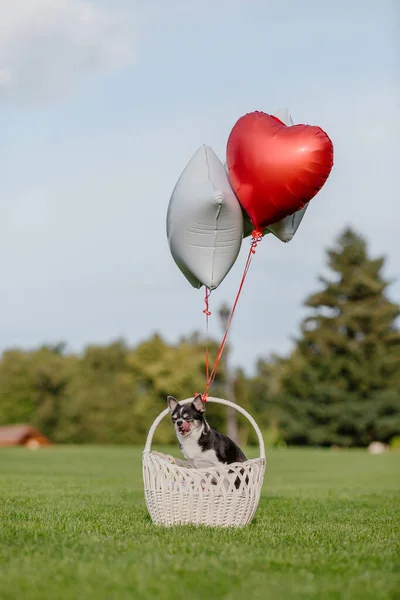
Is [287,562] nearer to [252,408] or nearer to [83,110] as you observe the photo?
[83,110]

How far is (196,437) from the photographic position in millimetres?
5973

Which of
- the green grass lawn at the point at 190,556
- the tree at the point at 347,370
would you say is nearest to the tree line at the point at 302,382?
the tree at the point at 347,370

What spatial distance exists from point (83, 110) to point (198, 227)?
14.5ft

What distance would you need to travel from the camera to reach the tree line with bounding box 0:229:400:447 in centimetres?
4134

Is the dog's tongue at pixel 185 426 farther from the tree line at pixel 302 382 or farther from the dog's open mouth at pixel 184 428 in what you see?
the tree line at pixel 302 382

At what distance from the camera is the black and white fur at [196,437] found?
593 cm

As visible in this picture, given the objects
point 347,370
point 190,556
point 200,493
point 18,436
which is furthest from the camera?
point 18,436

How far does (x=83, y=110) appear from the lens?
998 centimetres

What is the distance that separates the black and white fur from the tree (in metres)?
35.7

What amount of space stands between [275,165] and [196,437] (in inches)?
88.6

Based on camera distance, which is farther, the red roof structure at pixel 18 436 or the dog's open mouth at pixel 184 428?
the red roof structure at pixel 18 436

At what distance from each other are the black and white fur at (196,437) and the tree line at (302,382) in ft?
117

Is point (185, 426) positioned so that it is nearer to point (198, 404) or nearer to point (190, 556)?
point (198, 404)

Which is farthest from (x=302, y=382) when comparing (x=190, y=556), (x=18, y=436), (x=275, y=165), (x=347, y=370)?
(x=190, y=556)
